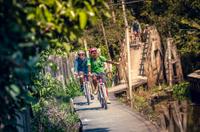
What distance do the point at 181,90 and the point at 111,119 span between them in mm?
10087

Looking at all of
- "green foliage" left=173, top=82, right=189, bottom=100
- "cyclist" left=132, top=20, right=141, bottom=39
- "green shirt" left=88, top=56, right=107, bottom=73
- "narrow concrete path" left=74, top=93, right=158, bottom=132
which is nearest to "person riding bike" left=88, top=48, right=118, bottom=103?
"green shirt" left=88, top=56, right=107, bottom=73

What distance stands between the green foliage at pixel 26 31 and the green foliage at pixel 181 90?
16.8 meters

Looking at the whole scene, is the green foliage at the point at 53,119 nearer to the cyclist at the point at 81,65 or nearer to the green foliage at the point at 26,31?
the cyclist at the point at 81,65

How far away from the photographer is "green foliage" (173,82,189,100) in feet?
68.9

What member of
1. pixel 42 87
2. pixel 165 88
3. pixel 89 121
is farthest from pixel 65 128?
pixel 165 88

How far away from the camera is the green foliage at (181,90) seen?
21.0m

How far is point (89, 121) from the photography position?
11.9 m

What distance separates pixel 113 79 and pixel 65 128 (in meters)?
12.4

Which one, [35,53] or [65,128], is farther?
[65,128]

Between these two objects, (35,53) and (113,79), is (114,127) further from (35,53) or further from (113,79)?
(113,79)

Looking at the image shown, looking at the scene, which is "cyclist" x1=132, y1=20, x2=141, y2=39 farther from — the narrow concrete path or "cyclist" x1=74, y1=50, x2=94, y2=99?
"cyclist" x1=74, y1=50, x2=94, y2=99

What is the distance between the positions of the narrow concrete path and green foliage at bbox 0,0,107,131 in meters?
6.19

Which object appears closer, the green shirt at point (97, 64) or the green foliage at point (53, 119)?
the green foliage at point (53, 119)

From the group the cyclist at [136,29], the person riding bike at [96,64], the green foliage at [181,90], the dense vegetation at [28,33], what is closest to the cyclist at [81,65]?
the person riding bike at [96,64]
